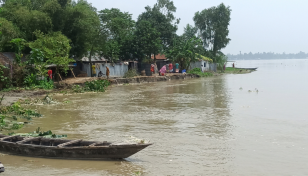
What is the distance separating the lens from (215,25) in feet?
176

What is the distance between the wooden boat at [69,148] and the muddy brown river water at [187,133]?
189 millimetres

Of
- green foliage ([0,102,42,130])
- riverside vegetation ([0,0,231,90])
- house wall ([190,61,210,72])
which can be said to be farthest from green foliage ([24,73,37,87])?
house wall ([190,61,210,72])

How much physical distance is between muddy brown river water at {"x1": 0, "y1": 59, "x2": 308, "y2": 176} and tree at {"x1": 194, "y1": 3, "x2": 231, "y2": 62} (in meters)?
36.6

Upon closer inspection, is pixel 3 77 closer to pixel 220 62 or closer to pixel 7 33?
pixel 7 33

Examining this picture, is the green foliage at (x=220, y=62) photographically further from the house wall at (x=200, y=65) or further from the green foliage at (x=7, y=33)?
the green foliage at (x=7, y=33)

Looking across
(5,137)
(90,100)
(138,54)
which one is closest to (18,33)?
(90,100)

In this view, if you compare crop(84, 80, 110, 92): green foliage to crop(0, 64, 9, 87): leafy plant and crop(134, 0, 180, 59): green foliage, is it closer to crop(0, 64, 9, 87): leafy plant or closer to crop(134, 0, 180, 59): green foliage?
crop(0, 64, 9, 87): leafy plant

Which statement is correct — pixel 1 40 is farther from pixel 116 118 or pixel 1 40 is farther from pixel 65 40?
pixel 116 118

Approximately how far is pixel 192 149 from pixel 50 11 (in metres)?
19.7

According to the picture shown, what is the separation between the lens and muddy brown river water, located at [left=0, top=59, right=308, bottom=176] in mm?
7160

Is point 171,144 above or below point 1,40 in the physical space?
below

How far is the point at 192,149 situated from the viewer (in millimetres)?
8594

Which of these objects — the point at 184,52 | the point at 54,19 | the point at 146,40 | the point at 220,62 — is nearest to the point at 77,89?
the point at 54,19

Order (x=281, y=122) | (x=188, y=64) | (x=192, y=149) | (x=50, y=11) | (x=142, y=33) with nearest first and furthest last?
(x=192, y=149)
(x=281, y=122)
(x=50, y=11)
(x=142, y=33)
(x=188, y=64)
